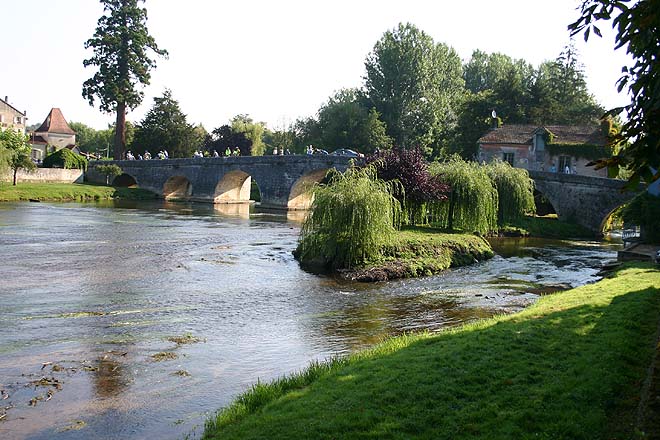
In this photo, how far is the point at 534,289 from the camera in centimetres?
2080

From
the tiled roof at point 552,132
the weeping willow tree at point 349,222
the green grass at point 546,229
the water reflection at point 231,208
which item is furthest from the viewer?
the water reflection at point 231,208

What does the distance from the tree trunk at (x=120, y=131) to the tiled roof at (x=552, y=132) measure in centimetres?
3890

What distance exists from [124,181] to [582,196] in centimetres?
4970

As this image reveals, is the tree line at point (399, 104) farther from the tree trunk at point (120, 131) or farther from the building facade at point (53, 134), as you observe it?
the building facade at point (53, 134)

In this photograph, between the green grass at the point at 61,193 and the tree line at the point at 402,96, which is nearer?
the green grass at the point at 61,193

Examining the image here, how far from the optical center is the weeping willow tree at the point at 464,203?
103ft

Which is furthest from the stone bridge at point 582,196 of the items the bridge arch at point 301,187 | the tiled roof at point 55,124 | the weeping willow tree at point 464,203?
the tiled roof at point 55,124

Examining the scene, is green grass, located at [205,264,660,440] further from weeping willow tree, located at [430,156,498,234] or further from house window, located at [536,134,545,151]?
house window, located at [536,134,545,151]

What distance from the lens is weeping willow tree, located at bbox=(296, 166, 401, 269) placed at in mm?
22922

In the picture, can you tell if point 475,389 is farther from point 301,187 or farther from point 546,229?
point 301,187

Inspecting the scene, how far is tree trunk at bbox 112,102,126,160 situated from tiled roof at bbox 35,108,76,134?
121 ft

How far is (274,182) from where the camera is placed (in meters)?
59.6

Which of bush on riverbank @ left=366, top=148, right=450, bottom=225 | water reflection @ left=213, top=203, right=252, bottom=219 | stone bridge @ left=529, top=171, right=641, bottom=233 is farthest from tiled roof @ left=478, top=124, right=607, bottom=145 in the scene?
bush on riverbank @ left=366, top=148, right=450, bottom=225

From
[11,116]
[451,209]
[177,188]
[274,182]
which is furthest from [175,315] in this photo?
[11,116]
